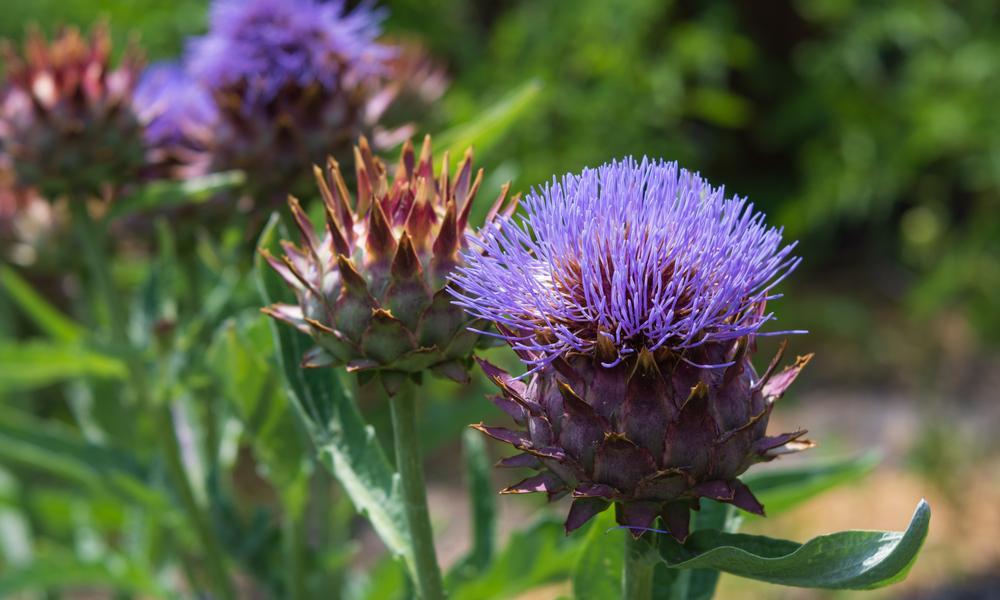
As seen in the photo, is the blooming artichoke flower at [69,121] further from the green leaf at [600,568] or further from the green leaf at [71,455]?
the green leaf at [600,568]

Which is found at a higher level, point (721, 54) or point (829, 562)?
point (721, 54)

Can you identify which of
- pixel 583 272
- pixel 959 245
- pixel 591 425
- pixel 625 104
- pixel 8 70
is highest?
pixel 625 104

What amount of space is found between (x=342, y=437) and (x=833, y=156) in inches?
108

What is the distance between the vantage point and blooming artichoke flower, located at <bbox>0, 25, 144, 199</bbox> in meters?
1.06

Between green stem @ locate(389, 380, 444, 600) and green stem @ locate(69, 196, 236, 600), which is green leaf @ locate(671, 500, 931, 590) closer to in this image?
green stem @ locate(389, 380, 444, 600)

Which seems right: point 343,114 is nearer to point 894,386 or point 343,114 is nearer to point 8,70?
point 8,70

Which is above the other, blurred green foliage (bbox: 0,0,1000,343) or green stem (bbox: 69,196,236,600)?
blurred green foliage (bbox: 0,0,1000,343)

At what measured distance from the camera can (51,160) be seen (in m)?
1.05

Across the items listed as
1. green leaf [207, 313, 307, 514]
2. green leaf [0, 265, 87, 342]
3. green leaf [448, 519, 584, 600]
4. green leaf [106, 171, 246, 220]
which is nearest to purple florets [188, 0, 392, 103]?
green leaf [106, 171, 246, 220]

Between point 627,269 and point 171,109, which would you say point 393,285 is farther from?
point 171,109

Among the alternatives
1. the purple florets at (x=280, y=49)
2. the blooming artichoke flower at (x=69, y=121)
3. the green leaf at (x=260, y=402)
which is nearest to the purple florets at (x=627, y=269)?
the green leaf at (x=260, y=402)

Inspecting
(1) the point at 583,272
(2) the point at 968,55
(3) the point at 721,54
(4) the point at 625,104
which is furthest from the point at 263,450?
(2) the point at 968,55

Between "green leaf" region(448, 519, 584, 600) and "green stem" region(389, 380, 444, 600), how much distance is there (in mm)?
243

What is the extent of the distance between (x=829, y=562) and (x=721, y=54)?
2546 millimetres
